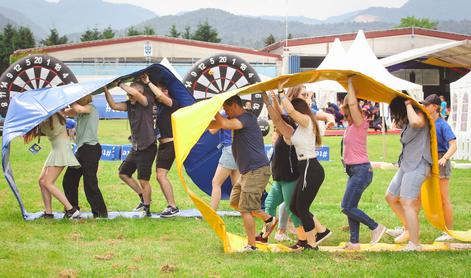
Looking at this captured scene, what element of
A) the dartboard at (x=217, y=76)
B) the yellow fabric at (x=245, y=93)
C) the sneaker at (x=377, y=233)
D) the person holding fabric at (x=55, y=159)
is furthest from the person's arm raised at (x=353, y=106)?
the dartboard at (x=217, y=76)

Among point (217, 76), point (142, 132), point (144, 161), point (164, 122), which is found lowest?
point (144, 161)

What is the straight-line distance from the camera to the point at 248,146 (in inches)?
291

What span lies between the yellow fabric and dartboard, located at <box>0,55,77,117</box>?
12.7 m

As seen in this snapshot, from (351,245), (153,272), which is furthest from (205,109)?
(351,245)

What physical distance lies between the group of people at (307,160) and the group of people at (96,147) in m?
2.32

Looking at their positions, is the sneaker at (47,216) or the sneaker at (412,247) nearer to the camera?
the sneaker at (412,247)

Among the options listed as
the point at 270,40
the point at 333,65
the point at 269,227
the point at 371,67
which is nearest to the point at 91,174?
the point at 269,227

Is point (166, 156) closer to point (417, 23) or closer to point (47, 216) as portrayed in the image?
point (47, 216)

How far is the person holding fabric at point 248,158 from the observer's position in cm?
728

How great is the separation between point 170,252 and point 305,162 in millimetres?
1751

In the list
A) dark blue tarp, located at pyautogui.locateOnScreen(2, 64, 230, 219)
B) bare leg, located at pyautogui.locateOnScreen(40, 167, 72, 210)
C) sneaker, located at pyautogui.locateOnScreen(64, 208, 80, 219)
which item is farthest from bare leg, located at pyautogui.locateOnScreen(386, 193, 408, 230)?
bare leg, located at pyautogui.locateOnScreen(40, 167, 72, 210)

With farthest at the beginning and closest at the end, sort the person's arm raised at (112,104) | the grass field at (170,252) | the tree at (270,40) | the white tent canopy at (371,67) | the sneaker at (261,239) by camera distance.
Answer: the tree at (270,40)
the white tent canopy at (371,67)
the person's arm raised at (112,104)
the sneaker at (261,239)
the grass field at (170,252)

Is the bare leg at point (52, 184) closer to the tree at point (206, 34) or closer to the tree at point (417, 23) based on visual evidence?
the tree at point (206, 34)

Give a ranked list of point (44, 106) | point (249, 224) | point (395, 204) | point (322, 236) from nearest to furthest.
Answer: point (249, 224) → point (322, 236) → point (395, 204) → point (44, 106)
